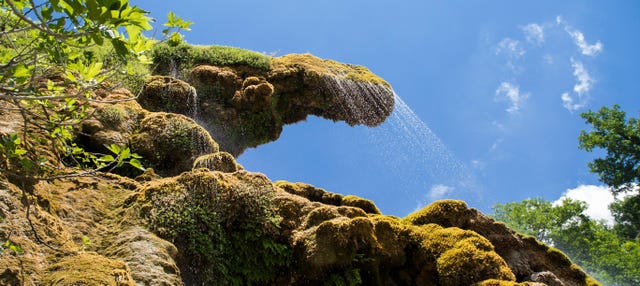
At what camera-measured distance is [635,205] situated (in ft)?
105

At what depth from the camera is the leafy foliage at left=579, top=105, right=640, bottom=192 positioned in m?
34.2

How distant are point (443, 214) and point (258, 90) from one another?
8275mm

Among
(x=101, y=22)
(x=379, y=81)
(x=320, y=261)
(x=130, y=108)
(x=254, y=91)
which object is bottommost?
(x=101, y=22)

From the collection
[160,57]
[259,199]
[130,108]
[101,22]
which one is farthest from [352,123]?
[101,22]

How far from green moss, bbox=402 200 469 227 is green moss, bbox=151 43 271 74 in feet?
30.4

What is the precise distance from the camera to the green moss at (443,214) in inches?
377

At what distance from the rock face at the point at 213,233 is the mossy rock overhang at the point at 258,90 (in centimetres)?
462

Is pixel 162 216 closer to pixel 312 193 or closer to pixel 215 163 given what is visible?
pixel 215 163

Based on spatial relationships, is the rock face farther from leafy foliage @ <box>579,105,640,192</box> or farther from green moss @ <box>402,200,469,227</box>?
leafy foliage @ <box>579,105,640,192</box>

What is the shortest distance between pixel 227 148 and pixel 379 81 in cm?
668

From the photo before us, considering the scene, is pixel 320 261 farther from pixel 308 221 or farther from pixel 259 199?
pixel 259 199

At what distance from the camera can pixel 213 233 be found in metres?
7.90

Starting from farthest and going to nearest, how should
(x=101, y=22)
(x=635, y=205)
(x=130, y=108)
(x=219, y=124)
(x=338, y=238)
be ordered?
(x=635, y=205) → (x=219, y=124) → (x=130, y=108) → (x=338, y=238) → (x=101, y=22)

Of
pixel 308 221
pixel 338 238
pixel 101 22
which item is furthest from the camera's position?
pixel 308 221
